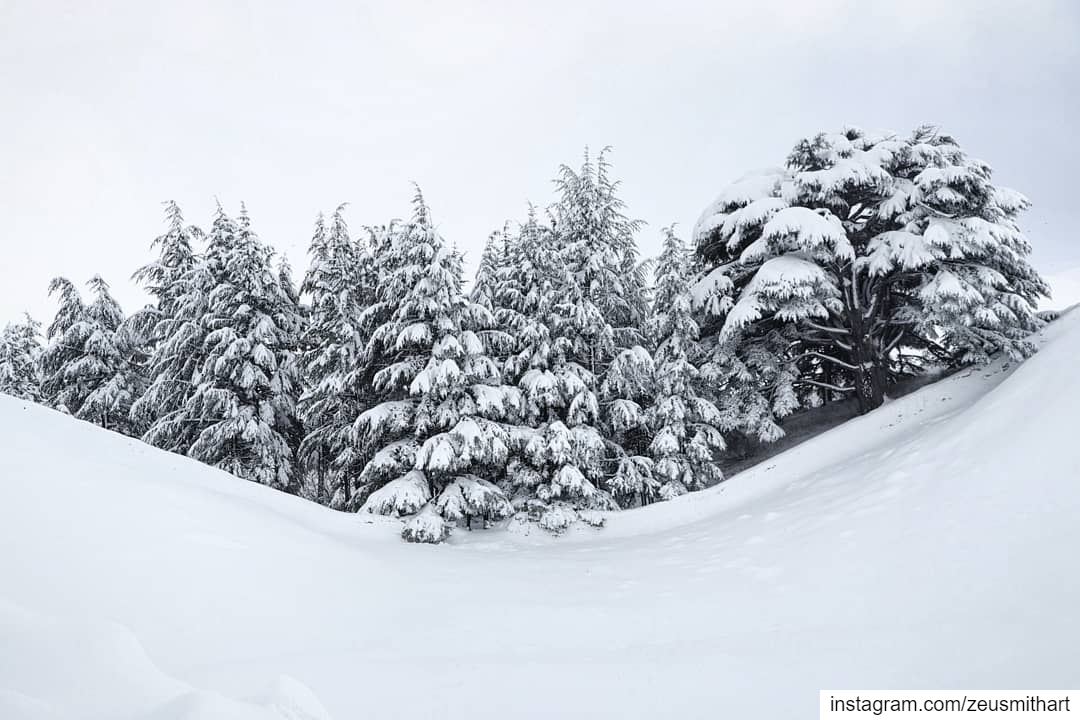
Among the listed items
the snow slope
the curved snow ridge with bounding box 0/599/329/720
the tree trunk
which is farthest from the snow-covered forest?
the curved snow ridge with bounding box 0/599/329/720

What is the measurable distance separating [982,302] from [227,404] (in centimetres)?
2090

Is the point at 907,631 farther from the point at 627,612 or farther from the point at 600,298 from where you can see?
the point at 600,298

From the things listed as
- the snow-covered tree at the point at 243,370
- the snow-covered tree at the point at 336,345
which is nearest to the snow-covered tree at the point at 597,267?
the snow-covered tree at the point at 336,345

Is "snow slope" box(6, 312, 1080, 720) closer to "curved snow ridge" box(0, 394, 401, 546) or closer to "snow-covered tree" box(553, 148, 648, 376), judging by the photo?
"curved snow ridge" box(0, 394, 401, 546)

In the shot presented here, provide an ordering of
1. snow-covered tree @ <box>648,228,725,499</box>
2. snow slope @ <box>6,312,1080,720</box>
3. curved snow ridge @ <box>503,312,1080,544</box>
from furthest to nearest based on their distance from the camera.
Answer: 1. snow-covered tree @ <box>648,228,725,499</box>
2. curved snow ridge @ <box>503,312,1080,544</box>
3. snow slope @ <box>6,312,1080,720</box>

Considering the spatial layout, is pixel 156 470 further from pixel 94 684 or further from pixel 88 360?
pixel 88 360

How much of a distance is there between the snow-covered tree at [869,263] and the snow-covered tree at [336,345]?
35.9 feet

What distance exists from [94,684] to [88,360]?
74.3 ft

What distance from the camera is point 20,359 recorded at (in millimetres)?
26688

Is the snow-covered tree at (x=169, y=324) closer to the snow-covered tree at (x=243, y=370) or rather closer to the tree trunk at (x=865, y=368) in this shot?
the snow-covered tree at (x=243, y=370)

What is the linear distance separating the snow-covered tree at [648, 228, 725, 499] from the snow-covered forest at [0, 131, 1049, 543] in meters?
0.08

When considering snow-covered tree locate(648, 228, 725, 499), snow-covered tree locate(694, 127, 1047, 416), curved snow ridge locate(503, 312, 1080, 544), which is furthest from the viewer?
snow-covered tree locate(648, 228, 725, 499)

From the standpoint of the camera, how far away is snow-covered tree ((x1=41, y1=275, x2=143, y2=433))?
64.0ft

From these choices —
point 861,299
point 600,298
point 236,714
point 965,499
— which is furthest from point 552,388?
point 236,714
